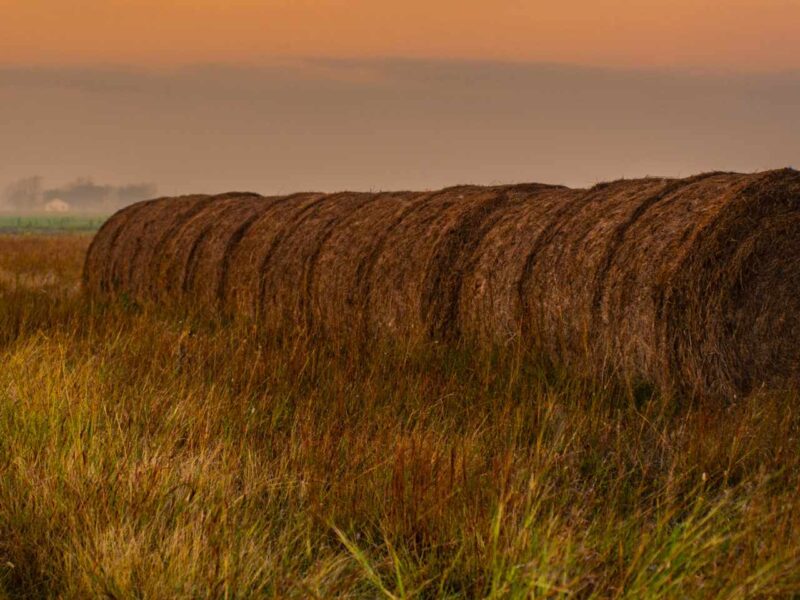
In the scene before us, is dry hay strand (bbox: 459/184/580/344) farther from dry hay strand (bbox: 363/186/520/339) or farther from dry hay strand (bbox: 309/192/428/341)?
dry hay strand (bbox: 309/192/428/341)

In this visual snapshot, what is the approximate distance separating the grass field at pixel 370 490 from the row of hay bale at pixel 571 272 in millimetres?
531

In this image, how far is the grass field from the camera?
367 centimetres

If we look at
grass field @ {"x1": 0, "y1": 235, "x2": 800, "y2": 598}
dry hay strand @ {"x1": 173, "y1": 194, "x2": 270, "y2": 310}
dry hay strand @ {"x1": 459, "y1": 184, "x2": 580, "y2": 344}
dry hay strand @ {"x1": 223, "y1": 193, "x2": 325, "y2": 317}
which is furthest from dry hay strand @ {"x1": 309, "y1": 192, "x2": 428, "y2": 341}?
grass field @ {"x1": 0, "y1": 235, "x2": 800, "y2": 598}

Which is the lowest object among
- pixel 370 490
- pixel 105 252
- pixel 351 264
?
pixel 370 490

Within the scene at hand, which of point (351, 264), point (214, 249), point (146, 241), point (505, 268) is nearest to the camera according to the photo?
point (505, 268)

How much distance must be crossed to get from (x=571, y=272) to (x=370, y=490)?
148 inches

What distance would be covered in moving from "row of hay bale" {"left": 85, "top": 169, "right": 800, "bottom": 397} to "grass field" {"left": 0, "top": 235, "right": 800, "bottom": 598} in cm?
53

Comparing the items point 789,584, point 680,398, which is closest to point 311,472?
point 789,584

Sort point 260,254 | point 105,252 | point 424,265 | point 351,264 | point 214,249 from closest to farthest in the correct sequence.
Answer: point 424,265 → point 351,264 → point 260,254 → point 214,249 → point 105,252

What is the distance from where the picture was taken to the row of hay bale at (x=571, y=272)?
7203 millimetres

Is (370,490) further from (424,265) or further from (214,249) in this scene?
(214,249)

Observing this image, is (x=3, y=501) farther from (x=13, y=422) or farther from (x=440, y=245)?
(x=440, y=245)

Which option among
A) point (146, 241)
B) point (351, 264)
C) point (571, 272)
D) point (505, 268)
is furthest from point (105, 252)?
point (571, 272)

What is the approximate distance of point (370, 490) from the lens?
4.65 m
